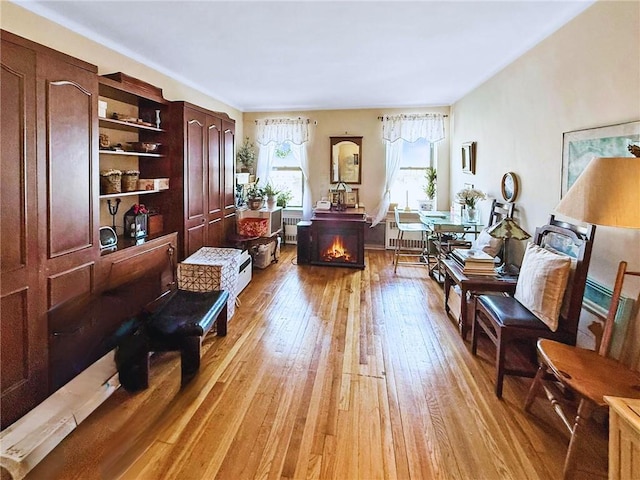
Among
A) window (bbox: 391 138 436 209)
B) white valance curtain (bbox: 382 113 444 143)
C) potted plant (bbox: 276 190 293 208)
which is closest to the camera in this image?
white valance curtain (bbox: 382 113 444 143)

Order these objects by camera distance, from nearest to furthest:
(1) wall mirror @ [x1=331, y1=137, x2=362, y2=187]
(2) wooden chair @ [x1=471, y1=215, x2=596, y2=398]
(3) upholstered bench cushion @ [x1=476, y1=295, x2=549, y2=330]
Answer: (2) wooden chair @ [x1=471, y1=215, x2=596, y2=398], (3) upholstered bench cushion @ [x1=476, y1=295, x2=549, y2=330], (1) wall mirror @ [x1=331, y1=137, x2=362, y2=187]

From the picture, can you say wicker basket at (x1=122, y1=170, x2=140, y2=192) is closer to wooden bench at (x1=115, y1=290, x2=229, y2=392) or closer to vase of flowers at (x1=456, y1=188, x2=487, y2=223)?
wooden bench at (x1=115, y1=290, x2=229, y2=392)

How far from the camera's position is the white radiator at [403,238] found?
22.3ft

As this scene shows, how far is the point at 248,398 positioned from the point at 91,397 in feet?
3.28

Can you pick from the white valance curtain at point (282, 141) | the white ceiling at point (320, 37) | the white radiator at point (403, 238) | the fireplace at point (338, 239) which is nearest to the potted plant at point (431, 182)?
the white radiator at point (403, 238)

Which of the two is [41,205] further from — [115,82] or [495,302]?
[495,302]

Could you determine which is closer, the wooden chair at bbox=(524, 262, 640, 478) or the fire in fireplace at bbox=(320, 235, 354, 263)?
the wooden chair at bbox=(524, 262, 640, 478)

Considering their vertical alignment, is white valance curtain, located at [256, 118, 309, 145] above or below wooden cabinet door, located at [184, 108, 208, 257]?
above

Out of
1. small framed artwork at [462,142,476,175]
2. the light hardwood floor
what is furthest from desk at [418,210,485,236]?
the light hardwood floor

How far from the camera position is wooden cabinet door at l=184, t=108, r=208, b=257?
4.01m

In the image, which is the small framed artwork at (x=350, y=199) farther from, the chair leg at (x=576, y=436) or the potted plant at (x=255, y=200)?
the chair leg at (x=576, y=436)

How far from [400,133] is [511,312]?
4.69 metres

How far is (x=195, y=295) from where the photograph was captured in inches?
125

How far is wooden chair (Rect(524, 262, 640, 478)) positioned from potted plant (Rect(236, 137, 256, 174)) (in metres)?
5.90
